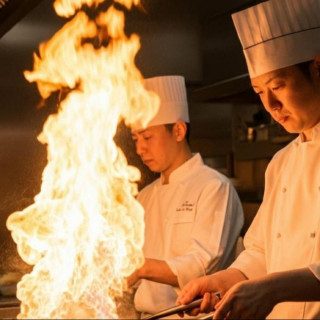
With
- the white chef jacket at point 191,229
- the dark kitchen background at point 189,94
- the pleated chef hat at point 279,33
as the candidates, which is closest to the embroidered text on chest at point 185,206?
the white chef jacket at point 191,229

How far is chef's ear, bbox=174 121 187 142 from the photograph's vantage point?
11.8 feet

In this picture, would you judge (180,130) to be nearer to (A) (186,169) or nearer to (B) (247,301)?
(A) (186,169)

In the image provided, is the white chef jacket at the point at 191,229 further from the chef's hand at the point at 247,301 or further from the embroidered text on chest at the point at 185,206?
the chef's hand at the point at 247,301

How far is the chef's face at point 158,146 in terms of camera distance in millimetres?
3529

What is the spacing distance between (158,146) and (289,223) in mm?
1279

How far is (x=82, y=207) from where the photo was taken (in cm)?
248

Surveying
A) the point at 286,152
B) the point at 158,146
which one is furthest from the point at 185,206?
the point at 286,152

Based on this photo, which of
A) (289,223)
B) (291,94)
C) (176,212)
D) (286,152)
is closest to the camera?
(291,94)

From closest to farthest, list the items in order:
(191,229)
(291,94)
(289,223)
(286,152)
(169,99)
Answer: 1. (291,94)
2. (289,223)
3. (286,152)
4. (191,229)
5. (169,99)

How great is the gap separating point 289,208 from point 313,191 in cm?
11

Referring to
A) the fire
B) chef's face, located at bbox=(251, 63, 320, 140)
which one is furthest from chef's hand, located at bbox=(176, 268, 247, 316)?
chef's face, located at bbox=(251, 63, 320, 140)

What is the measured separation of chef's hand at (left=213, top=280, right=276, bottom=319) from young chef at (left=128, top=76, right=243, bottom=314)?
117cm

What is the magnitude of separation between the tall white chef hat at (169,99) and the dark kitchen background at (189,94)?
624 millimetres

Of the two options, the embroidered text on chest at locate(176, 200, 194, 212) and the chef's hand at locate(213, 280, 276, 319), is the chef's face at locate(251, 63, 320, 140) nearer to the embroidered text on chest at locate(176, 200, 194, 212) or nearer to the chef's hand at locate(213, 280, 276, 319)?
the chef's hand at locate(213, 280, 276, 319)
